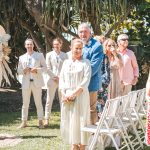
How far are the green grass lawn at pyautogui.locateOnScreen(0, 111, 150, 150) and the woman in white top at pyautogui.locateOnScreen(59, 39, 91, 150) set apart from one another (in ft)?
3.01

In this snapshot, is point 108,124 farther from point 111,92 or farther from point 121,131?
point 111,92

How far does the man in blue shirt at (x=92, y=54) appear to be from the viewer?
270 inches

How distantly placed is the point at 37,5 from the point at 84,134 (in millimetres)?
6830

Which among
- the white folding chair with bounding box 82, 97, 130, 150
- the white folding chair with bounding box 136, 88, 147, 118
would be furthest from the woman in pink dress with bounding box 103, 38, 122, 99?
the white folding chair with bounding box 82, 97, 130, 150

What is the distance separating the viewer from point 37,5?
12867mm

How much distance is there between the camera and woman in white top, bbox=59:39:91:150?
6.57 metres

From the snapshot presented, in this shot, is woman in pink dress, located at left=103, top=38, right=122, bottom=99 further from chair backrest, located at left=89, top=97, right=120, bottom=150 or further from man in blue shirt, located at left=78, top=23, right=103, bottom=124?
chair backrest, located at left=89, top=97, right=120, bottom=150

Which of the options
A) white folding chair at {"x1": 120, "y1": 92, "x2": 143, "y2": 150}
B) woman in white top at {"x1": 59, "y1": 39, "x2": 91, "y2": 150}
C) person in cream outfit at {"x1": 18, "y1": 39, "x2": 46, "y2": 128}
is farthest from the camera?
person in cream outfit at {"x1": 18, "y1": 39, "x2": 46, "y2": 128}

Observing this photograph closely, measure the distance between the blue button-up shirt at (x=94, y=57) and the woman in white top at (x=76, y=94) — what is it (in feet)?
0.88

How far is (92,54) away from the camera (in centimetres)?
689

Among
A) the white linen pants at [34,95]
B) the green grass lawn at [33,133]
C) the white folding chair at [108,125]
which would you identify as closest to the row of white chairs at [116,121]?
the white folding chair at [108,125]

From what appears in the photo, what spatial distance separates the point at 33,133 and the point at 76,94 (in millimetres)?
2447

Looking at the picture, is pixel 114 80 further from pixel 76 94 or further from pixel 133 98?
pixel 76 94

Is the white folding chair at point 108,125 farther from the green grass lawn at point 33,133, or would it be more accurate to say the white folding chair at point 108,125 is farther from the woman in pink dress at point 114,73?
the green grass lawn at point 33,133
